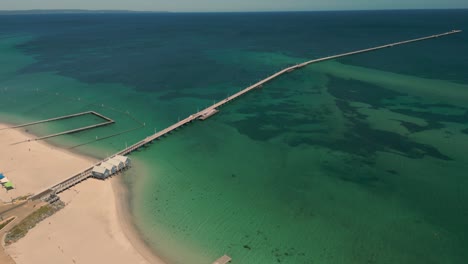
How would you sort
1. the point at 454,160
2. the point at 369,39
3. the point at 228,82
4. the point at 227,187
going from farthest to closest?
the point at 369,39 → the point at 228,82 → the point at 454,160 → the point at 227,187

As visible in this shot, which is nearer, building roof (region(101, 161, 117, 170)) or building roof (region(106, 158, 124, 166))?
building roof (region(101, 161, 117, 170))

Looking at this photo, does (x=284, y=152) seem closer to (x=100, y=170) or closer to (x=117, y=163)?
(x=117, y=163)

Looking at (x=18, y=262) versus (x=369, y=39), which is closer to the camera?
(x=18, y=262)

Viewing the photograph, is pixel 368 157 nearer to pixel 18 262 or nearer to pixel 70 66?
pixel 18 262

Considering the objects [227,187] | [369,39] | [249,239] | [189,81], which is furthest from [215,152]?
[369,39]

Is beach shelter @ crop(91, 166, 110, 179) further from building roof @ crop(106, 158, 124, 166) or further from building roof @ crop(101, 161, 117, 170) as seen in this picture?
building roof @ crop(106, 158, 124, 166)

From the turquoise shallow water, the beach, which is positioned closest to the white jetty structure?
the beach
